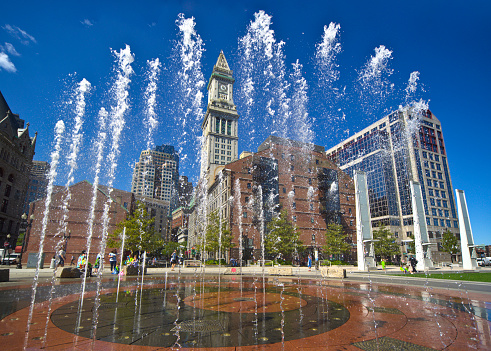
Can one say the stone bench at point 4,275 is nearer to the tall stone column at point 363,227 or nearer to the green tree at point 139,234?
the green tree at point 139,234

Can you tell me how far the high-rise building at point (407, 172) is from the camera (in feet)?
253

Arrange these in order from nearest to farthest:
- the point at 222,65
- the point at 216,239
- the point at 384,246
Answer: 1. the point at 216,239
2. the point at 384,246
3. the point at 222,65

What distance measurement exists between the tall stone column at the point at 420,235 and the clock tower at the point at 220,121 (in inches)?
3112

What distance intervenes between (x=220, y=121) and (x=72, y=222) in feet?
285

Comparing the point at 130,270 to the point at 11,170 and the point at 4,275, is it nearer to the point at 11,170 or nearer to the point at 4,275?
the point at 4,275

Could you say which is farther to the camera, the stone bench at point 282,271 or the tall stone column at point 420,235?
the tall stone column at point 420,235

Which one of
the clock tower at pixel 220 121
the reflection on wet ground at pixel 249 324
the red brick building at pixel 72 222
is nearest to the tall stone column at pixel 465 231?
the reflection on wet ground at pixel 249 324

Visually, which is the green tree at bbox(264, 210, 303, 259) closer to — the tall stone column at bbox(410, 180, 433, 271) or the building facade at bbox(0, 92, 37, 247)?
the tall stone column at bbox(410, 180, 433, 271)

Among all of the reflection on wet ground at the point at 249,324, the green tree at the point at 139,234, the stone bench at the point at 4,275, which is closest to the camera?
the reflection on wet ground at the point at 249,324

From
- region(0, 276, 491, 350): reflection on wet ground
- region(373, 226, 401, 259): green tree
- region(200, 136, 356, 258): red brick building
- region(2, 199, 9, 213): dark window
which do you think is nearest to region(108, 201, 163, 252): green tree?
region(200, 136, 356, 258): red brick building

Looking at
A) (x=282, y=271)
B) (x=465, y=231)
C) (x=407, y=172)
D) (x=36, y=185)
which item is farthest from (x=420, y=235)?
(x=36, y=185)

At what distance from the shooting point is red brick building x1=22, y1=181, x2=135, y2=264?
143ft

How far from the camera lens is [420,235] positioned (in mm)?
32250

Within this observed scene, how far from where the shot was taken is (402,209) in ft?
258
